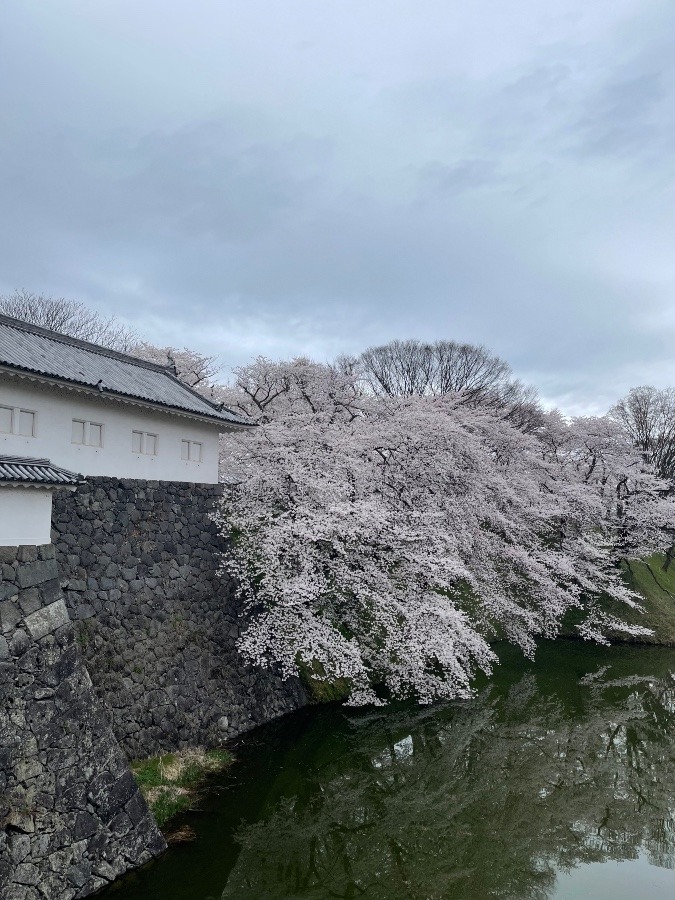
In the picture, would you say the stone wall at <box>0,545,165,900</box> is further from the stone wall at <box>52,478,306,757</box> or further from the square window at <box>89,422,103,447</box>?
the square window at <box>89,422,103,447</box>

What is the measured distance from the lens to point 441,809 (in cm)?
1116

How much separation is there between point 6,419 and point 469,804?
1151cm

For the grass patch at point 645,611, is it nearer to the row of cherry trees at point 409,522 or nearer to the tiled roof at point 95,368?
the row of cherry trees at point 409,522

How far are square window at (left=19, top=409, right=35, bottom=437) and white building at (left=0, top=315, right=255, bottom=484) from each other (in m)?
0.02

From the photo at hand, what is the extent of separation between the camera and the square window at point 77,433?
12664 millimetres

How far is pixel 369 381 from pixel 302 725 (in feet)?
79.7

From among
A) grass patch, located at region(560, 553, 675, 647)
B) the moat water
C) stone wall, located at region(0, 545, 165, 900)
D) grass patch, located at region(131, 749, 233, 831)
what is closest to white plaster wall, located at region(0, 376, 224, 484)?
stone wall, located at region(0, 545, 165, 900)

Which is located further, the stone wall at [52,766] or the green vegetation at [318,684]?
the green vegetation at [318,684]

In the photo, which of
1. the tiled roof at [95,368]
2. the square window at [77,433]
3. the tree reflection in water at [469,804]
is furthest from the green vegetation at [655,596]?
the square window at [77,433]

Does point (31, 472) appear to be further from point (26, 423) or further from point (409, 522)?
point (409, 522)

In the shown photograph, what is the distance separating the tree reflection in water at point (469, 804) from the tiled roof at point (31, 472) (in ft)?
21.3

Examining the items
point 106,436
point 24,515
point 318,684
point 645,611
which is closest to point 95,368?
point 106,436

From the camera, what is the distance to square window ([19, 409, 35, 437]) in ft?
38.4

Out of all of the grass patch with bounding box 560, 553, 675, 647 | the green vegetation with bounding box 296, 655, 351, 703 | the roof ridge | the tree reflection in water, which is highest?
the roof ridge
